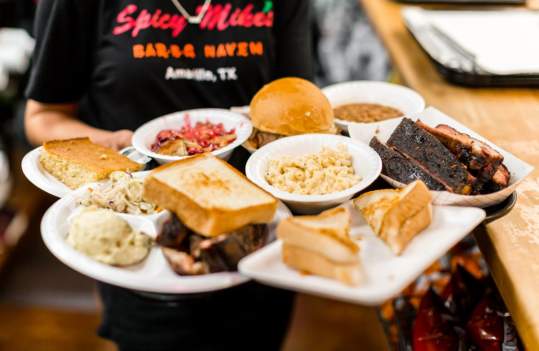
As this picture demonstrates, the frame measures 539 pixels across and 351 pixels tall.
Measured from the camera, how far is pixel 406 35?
2.52 metres

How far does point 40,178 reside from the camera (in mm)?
1317

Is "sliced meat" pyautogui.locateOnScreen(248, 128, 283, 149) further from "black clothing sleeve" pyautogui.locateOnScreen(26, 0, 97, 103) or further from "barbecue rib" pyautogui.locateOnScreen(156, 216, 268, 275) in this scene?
"black clothing sleeve" pyautogui.locateOnScreen(26, 0, 97, 103)

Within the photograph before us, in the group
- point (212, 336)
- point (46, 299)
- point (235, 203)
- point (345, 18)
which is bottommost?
point (46, 299)

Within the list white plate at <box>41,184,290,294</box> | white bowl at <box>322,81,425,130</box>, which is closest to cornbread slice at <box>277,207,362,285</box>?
white plate at <box>41,184,290,294</box>

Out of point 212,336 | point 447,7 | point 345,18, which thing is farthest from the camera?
point 345,18

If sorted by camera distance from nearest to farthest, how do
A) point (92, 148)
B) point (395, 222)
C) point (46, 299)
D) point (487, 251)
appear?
point (395, 222) → point (487, 251) → point (92, 148) → point (46, 299)

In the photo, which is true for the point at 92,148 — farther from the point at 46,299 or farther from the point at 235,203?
the point at 46,299

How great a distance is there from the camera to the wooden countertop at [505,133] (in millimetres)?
1032

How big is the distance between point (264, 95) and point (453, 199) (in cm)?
58

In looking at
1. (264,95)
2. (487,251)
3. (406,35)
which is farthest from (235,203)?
(406,35)

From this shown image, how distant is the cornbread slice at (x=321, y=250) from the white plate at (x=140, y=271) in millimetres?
111

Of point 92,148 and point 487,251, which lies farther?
point 92,148

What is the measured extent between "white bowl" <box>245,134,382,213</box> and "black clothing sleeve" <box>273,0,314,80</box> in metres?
0.70

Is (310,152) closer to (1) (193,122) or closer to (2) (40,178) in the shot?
(1) (193,122)
